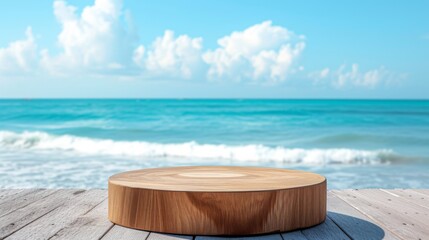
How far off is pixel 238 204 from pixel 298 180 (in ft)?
1.50

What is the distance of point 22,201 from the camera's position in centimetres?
304

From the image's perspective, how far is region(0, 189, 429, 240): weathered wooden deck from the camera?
2221 millimetres

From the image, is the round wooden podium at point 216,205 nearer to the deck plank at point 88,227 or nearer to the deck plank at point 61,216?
the deck plank at point 88,227

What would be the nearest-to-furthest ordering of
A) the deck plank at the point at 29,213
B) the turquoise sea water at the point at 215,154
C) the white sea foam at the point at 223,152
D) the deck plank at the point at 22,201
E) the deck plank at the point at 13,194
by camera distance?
the deck plank at the point at 29,213 < the deck plank at the point at 22,201 < the deck plank at the point at 13,194 < the turquoise sea water at the point at 215,154 < the white sea foam at the point at 223,152

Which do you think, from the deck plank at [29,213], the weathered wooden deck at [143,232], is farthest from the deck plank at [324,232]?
the deck plank at [29,213]

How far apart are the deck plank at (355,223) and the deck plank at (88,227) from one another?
1.16 m

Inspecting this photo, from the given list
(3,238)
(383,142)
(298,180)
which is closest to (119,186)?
(3,238)

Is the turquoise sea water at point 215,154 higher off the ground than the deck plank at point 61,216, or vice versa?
the deck plank at point 61,216

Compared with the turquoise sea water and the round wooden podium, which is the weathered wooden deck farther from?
the turquoise sea water

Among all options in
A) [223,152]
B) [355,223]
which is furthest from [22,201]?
[223,152]

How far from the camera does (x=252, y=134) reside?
1351cm

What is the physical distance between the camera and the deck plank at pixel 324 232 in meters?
2.20

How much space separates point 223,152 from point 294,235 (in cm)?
728

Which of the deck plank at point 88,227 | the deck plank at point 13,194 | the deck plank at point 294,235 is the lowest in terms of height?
the deck plank at point 13,194
